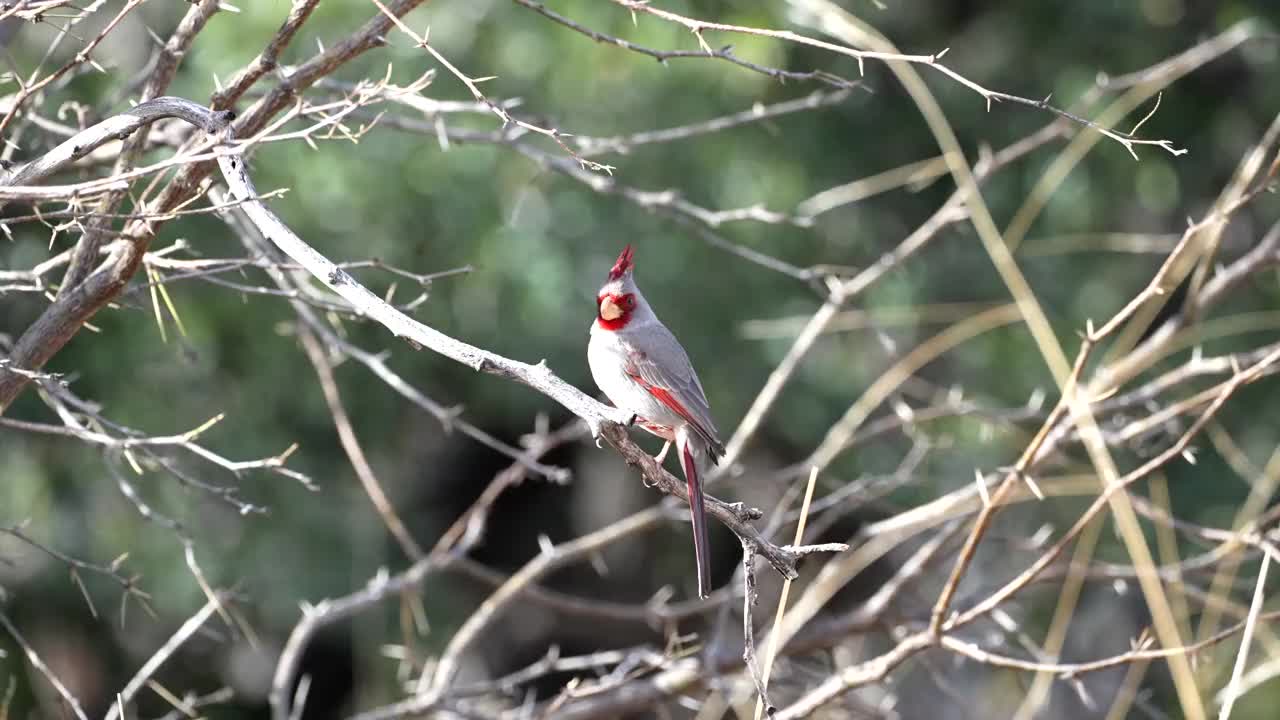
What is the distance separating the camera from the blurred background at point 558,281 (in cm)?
705

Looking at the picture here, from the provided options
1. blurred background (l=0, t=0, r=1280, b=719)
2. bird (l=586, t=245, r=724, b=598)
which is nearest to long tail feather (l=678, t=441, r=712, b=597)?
bird (l=586, t=245, r=724, b=598)

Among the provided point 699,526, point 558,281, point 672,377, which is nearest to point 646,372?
point 672,377

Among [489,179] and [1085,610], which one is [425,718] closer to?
[489,179]

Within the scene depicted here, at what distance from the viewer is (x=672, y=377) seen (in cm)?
356

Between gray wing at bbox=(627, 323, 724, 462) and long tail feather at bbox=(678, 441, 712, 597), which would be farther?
gray wing at bbox=(627, 323, 724, 462)

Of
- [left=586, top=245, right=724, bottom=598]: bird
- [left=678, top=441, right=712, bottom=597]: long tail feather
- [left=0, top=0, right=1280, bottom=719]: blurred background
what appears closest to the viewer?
[left=678, top=441, right=712, bottom=597]: long tail feather

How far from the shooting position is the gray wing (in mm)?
3496

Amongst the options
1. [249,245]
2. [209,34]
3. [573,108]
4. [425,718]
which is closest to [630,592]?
[573,108]

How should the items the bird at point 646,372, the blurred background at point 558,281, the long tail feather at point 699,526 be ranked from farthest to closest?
the blurred background at point 558,281
the bird at point 646,372
the long tail feather at point 699,526

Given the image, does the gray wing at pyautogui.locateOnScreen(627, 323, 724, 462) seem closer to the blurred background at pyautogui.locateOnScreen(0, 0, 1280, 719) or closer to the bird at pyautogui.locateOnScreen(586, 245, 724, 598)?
the bird at pyautogui.locateOnScreen(586, 245, 724, 598)

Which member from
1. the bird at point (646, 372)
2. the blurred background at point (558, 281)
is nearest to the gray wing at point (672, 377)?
the bird at point (646, 372)

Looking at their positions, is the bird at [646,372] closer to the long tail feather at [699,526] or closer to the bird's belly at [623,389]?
the bird's belly at [623,389]

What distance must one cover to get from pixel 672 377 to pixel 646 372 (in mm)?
65

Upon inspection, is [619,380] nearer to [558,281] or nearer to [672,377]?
[672,377]
